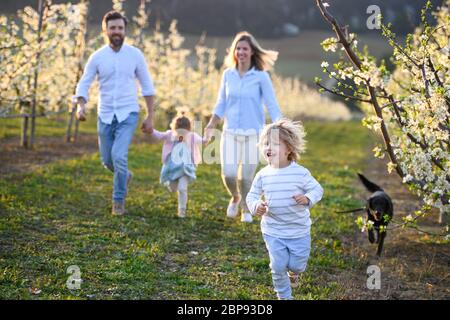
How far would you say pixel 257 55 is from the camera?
27.4 feet

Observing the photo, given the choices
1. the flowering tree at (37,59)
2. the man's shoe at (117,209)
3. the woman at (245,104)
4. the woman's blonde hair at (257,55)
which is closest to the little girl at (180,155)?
the woman at (245,104)

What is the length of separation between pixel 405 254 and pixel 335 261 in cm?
124

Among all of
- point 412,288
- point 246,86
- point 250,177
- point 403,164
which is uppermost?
point 246,86

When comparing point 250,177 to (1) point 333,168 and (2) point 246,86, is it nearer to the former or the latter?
(2) point 246,86

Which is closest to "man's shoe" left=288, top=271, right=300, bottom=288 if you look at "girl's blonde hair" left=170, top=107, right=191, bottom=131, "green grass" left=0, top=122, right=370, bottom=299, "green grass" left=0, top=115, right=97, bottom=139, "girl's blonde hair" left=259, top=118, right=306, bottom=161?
"green grass" left=0, top=122, right=370, bottom=299

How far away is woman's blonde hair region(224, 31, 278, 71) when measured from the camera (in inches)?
324

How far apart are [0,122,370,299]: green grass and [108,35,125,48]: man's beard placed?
2333mm

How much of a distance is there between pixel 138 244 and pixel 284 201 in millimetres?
2654

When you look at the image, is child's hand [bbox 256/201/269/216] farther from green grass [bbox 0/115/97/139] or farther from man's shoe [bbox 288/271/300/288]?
green grass [bbox 0/115/97/139]

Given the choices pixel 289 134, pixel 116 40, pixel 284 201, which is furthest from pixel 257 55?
pixel 284 201

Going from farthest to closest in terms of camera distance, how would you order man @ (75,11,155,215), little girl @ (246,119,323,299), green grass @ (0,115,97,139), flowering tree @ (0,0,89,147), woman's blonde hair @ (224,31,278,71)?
green grass @ (0,115,97,139) → flowering tree @ (0,0,89,147) → woman's blonde hair @ (224,31,278,71) → man @ (75,11,155,215) → little girl @ (246,119,323,299)

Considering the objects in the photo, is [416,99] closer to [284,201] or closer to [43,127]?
[284,201]
